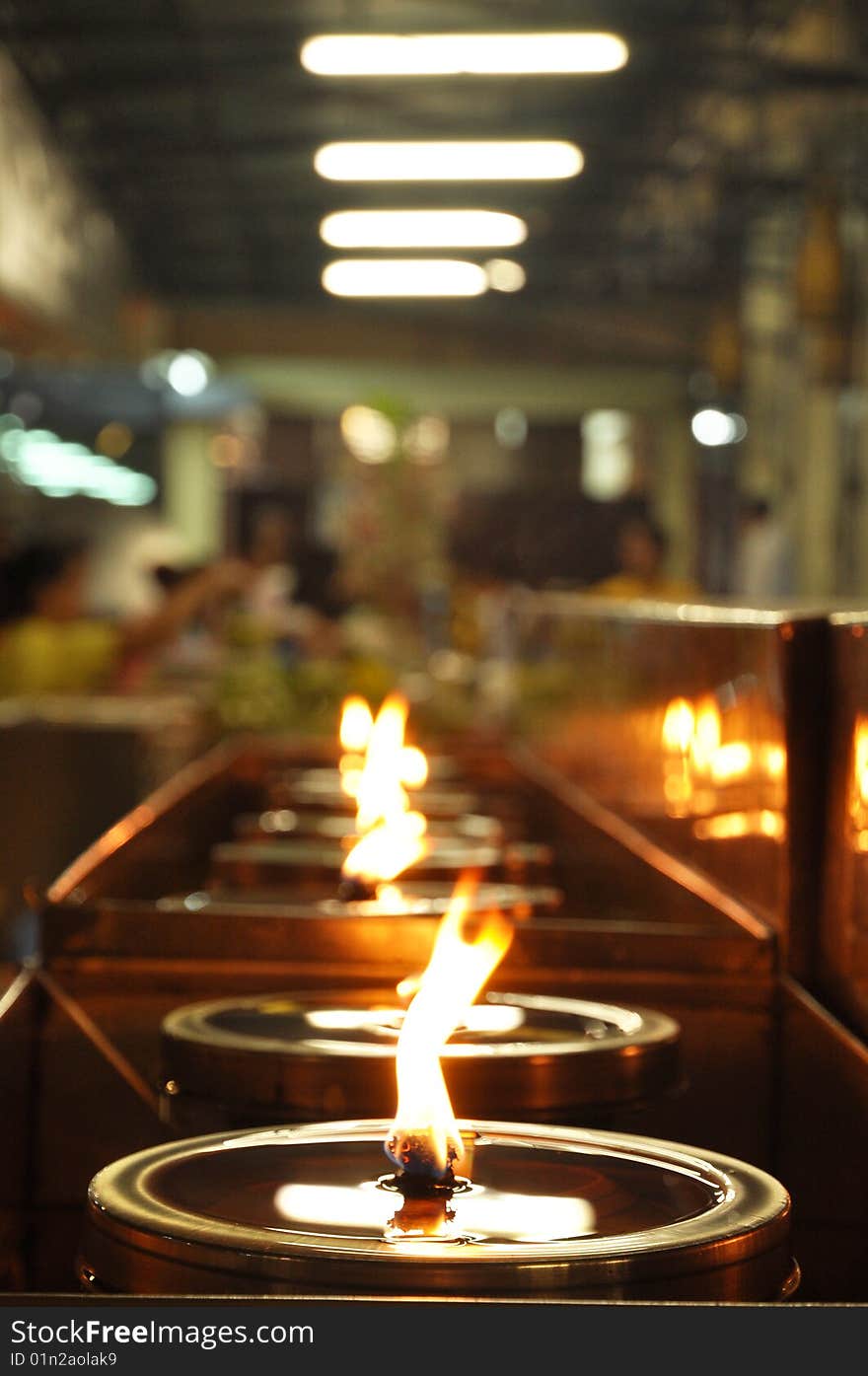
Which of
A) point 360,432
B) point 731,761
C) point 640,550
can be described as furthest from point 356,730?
point 360,432

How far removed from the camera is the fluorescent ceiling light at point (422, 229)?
12688mm

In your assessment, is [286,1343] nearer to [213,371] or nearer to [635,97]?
[635,97]

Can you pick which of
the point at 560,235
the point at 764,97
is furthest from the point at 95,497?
the point at 764,97

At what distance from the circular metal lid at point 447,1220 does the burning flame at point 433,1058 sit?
2 centimetres

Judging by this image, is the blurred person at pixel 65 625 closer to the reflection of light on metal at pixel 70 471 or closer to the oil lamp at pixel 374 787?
the oil lamp at pixel 374 787

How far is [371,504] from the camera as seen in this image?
7434 mm

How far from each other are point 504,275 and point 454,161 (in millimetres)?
4274

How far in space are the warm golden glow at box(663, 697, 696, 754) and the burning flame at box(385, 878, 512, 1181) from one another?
1.90ft

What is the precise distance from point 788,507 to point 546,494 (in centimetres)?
167

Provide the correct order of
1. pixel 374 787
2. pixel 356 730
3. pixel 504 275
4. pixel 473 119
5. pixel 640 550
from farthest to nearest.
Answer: pixel 504 275, pixel 473 119, pixel 640 550, pixel 356 730, pixel 374 787

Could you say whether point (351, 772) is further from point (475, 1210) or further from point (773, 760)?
point (475, 1210)

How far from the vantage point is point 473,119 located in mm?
10320

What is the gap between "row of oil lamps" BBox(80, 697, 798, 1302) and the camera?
0.50m

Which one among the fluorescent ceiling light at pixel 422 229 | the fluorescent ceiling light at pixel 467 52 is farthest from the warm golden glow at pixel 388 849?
the fluorescent ceiling light at pixel 422 229
